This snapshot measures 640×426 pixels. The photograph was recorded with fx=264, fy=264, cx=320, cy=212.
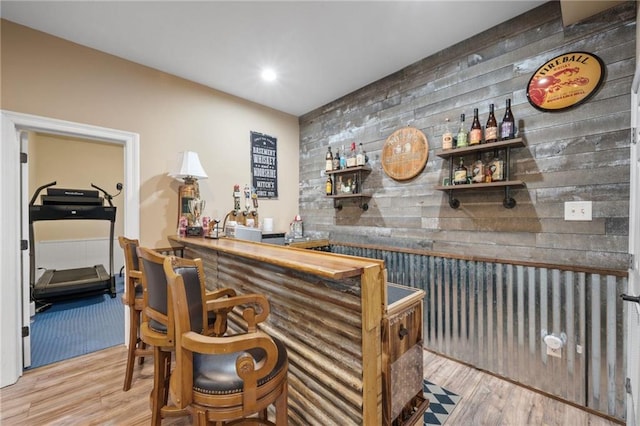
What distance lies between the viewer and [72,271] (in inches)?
179

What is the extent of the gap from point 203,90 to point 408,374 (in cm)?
343

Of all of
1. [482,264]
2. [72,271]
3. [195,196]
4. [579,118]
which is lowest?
[72,271]

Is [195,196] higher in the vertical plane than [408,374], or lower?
higher

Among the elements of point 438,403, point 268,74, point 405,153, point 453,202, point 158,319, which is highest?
point 268,74

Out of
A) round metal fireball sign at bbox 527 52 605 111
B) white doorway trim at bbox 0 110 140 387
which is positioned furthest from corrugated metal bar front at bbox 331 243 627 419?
white doorway trim at bbox 0 110 140 387

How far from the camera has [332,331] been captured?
4.03ft

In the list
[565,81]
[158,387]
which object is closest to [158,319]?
[158,387]

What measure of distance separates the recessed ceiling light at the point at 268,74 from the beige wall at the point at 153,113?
2.20ft

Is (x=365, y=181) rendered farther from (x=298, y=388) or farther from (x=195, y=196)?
(x=298, y=388)

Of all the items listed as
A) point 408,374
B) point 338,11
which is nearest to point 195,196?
point 338,11

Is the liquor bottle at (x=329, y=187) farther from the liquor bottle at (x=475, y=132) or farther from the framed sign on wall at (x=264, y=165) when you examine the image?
the liquor bottle at (x=475, y=132)

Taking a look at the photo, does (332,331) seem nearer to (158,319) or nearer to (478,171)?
(158,319)

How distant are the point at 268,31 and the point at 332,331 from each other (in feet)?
7.73

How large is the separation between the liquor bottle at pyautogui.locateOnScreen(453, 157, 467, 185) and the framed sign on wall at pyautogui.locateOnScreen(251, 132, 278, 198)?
2.39 meters
